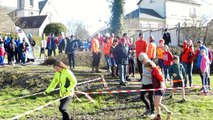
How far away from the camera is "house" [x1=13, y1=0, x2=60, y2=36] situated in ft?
260

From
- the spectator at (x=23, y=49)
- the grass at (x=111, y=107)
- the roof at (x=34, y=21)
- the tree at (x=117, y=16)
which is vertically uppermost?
the roof at (x=34, y=21)

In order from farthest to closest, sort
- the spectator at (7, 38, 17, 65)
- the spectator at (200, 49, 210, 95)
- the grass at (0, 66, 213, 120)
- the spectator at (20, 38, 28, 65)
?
the spectator at (20, 38, 28, 65)
the spectator at (7, 38, 17, 65)
the spectator at (200, 49, 210, 95)
the grass at (0, 66, 213, 120)

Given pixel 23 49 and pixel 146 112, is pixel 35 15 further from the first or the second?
pixel 146 112

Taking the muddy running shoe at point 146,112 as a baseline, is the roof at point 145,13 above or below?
above

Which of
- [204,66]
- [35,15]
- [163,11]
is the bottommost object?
[204,66]

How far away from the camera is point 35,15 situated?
294 ft

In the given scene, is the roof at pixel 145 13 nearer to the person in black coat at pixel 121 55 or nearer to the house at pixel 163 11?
the house at pixel 163 11

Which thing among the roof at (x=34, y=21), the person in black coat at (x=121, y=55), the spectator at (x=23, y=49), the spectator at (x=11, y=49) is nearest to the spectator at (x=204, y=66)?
the person in black coat at (x=121, y=55)

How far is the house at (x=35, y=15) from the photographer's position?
7912cm

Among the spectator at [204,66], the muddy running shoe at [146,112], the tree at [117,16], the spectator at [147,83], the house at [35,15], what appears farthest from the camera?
the house at [35,15]

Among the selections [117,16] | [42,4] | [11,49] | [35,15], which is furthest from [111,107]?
[42,4]

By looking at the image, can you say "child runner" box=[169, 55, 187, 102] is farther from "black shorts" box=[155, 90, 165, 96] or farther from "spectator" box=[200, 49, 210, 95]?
"black shorts" box=[155, 90, 165, 96]

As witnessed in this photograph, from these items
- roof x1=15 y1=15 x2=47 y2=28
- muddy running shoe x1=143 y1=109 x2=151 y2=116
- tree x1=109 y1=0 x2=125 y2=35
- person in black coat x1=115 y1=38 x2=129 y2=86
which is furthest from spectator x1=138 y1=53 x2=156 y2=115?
roof x1=15 y1=15 x2=47 y2=28

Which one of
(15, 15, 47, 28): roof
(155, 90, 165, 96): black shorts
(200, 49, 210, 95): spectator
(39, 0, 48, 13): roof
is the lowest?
(155, 90, 165, 96): black shorts
